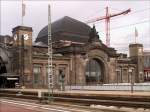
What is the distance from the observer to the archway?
292 ft

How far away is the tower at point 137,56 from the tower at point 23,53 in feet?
123

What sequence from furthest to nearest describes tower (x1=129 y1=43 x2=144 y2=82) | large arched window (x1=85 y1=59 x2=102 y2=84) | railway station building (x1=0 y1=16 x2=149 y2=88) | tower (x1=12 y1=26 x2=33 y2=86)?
1. tower (x1=129 y1=43 x2=144 y2=82)
2. large arched window (x1=85 y1=59 x2=102 y2=84)
3. railway station building (x1=0 y1=16 x2=149 y2=88)
4. tower (x1=12 y1=26 x2=33 y2=86)

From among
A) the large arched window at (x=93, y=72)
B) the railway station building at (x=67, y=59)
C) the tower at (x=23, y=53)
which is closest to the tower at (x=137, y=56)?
the railway station building at (x=67, y=59)

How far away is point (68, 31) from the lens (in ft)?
311

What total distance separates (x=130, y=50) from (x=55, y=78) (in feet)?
105

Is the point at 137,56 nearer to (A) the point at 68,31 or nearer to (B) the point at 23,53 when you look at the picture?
(A) the point at 68,31

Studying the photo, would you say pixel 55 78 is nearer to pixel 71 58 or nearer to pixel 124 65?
pixel 71 58

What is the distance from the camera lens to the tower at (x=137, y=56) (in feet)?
335

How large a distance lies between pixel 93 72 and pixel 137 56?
18609 mm

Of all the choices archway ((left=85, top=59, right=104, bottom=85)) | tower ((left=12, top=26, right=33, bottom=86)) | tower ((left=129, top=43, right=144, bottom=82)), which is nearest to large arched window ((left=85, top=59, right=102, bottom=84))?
archway ((left=85, top=59, right=104, bottom=85))

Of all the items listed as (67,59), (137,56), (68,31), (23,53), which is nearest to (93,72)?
(67,59)

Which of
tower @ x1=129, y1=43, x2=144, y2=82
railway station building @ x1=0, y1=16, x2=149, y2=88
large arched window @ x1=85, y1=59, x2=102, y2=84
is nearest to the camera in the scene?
railway station building @ x1=0, y1=16, x2=149, y2=88

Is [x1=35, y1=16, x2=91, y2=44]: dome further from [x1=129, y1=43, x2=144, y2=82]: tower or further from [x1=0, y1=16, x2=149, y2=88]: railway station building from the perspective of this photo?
[x1=129, y1=43, x2=144, y2=82]: tower

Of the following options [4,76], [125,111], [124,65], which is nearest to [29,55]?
[4,76]
